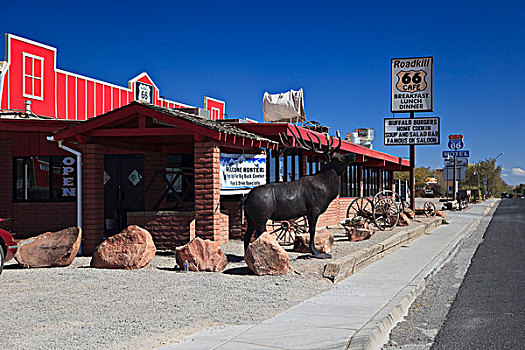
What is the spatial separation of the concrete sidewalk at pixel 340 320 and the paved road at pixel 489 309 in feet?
2.39

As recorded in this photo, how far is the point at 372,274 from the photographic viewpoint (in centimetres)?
1102

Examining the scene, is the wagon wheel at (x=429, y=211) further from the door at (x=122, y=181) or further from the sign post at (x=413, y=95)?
the door at (x=122, y=181)

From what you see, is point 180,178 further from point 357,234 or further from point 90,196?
point 357,234

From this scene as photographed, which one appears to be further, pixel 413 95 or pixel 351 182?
pixel 351 182

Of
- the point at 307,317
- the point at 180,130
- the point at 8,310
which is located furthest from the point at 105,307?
the point at 180,130

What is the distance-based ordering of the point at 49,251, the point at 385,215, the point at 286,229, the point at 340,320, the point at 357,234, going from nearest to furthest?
the point at 340,320, the point at 49,251, the point at 286,229, the point at 357,234, the point at 385,215

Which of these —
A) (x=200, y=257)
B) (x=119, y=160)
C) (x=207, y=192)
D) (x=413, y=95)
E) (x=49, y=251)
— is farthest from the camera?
(x=413, y=95)

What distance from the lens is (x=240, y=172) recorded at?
1318 centimetres

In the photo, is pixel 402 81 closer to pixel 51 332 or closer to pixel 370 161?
pixel 370 161

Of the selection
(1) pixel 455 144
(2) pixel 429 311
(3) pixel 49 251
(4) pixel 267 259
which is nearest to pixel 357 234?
(4) pixel 267 259

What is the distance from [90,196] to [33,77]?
31.4 feet

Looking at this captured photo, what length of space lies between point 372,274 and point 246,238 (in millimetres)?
2564

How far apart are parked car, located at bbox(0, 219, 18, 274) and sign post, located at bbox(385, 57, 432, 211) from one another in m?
19.3

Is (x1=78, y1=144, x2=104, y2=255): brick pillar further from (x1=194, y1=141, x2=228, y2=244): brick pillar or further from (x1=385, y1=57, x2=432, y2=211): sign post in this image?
(x1=385, y1=57, x2=432, y2=211): sign post
